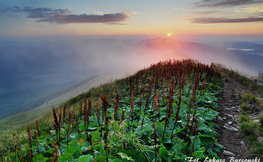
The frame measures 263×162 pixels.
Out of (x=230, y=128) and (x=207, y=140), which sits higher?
(x=207, y=140)

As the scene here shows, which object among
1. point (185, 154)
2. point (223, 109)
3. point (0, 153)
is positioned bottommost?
point (0, 153)

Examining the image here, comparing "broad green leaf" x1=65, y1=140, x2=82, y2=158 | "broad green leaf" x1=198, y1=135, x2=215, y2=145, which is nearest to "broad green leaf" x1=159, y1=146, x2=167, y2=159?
"broad green leaf" x1=198, y1=135, x2=215, y2=145

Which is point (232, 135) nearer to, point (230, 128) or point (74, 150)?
point (230, 128)

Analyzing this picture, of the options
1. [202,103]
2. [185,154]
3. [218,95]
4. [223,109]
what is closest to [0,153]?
[185,154]

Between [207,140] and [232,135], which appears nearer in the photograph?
[207,140]

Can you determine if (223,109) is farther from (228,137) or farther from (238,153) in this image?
(238,153)

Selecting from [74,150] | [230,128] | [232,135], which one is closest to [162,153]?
[74,150]

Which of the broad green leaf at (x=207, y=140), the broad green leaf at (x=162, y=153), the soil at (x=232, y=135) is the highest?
the broad green leaf at (x=162, y=153)

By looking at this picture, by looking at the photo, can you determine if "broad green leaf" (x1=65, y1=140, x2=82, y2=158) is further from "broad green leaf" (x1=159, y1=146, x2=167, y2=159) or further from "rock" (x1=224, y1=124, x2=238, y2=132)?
"rock" (x1=224, y1=124, x2=238, y2=132)

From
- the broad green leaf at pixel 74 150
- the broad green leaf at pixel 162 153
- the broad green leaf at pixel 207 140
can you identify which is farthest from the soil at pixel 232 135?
the broad green leaf at pixel 74 150

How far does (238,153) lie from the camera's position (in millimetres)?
3355

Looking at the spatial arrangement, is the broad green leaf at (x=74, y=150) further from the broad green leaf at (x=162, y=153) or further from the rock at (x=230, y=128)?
the rock at (x=230, y=128)

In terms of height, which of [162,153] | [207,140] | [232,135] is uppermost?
[162,153]

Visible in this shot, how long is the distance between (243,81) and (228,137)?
27.4 ft
